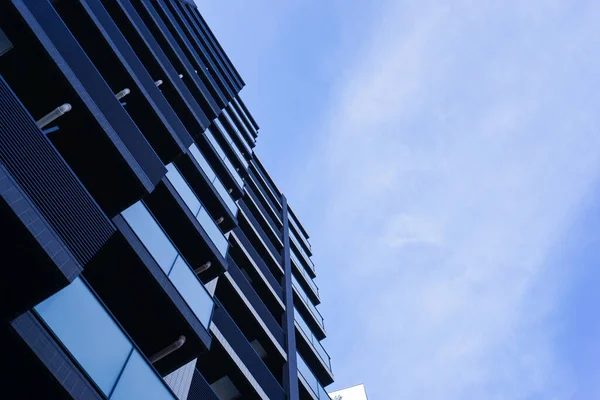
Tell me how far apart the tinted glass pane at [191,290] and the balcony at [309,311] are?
1433 cm

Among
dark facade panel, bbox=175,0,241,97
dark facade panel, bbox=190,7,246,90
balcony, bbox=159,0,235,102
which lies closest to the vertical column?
balcony, bbox=159,0,235,102

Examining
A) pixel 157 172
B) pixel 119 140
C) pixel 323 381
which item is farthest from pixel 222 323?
pixel 323 381

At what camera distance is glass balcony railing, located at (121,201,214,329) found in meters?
11.2

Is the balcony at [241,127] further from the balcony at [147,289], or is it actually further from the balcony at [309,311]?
the balcony at [147,289]

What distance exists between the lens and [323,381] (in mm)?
25484

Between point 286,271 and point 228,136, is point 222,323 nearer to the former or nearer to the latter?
point 286,271

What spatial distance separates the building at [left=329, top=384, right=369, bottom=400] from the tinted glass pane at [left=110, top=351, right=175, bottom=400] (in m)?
31.8

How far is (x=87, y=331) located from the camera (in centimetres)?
757

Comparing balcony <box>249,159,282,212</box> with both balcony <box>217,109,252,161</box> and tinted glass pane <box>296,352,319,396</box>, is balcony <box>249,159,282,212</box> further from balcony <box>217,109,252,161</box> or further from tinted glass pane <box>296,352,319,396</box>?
tinted glass pane <box>296,352,319,396</box>

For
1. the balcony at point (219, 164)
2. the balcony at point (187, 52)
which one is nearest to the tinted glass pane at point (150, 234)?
the balcony at point (219, 164)

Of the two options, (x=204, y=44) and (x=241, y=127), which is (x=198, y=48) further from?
(x=241, y=127)

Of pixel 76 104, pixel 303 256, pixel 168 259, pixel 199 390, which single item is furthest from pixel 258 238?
pixel 76 104

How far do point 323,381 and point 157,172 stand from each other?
17.6 m

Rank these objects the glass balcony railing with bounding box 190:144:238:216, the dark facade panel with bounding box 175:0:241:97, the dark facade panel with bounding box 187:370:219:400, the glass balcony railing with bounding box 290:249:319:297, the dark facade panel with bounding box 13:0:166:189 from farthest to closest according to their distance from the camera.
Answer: the dark facade panel with bounding box 175:0:241:97
the glass balcony railing with bounding box 290:249:319:297
the glass balcony railing with bounding box 190:144:238:216
the dark facade panel with bounding box 187:370:219:400
the dark facade panel with bounding box 13:0:166:189
